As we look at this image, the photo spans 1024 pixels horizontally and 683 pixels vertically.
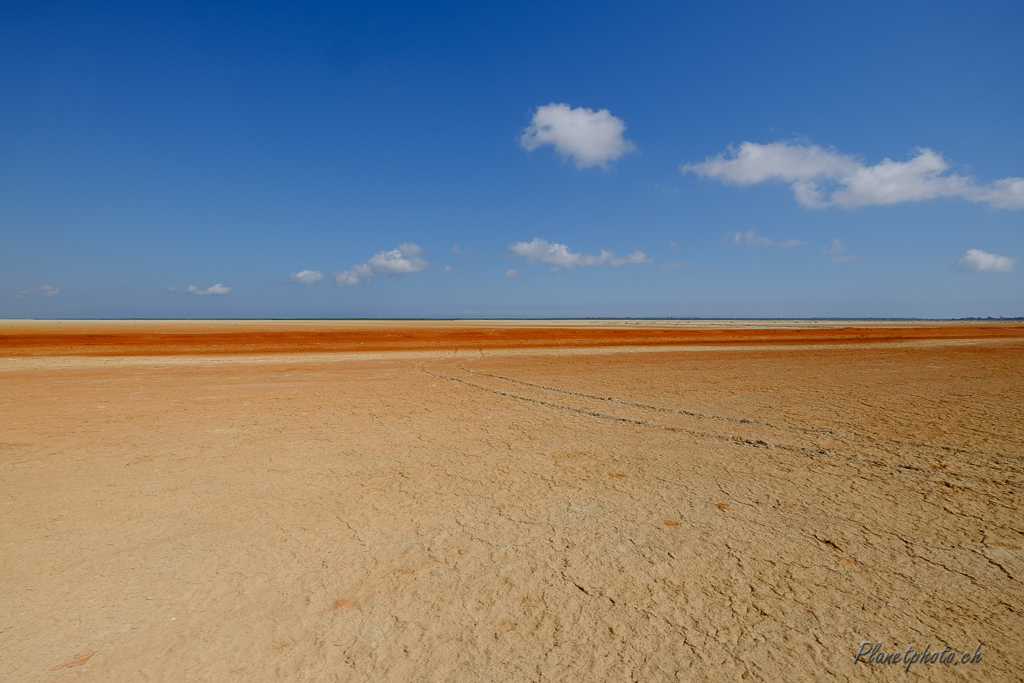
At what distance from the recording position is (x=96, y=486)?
15.7ft

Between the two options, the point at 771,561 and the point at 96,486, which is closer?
the point at 771,561

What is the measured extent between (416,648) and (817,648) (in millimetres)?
2158

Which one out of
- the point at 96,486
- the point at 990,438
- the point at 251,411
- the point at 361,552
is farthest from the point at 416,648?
the point at 990,438

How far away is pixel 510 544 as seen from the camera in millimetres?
3582

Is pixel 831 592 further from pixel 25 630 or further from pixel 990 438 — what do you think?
pixel 990 438

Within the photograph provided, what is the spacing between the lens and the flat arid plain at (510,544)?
2.48 m
